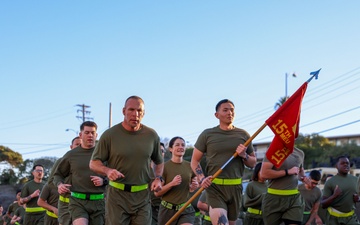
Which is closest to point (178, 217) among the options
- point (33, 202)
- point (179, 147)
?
point (179, 147)

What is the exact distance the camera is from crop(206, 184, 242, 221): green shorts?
9258 mm

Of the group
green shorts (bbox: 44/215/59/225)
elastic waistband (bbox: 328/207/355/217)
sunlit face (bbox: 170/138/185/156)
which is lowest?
green shorts (bbox: 44/215/59/225)

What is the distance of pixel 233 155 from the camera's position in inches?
359

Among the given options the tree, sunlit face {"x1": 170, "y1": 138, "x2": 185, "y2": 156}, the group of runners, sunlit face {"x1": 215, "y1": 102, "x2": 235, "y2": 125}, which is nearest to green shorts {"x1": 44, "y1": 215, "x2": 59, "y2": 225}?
the group of runners

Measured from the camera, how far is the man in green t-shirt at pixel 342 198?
12383mm

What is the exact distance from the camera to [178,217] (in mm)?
11023

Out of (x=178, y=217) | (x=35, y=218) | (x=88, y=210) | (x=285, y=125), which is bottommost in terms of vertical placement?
(x=35, y=218)

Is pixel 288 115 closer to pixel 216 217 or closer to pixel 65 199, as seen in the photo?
pixel 216 217

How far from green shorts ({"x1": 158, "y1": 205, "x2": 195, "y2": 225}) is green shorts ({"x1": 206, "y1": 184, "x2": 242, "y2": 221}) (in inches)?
70.8

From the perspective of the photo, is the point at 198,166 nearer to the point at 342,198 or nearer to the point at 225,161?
the point at 225,161

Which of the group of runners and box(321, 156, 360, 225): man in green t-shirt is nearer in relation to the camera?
the group of runners

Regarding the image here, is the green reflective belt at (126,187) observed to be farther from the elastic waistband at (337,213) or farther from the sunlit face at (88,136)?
the elastic waistband at (337,213)

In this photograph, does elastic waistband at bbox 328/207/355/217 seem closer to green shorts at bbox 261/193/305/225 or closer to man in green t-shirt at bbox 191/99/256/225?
green shorts at bbox 261/193/305/225

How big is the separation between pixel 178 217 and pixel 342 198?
369cm
